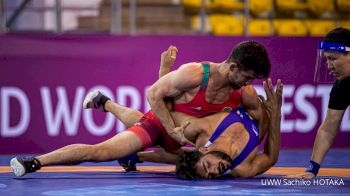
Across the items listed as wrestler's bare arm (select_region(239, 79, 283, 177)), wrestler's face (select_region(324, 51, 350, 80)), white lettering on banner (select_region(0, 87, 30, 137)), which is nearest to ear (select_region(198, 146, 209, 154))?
wrestler's bare arm (select_region(239, 79, 283, 177))

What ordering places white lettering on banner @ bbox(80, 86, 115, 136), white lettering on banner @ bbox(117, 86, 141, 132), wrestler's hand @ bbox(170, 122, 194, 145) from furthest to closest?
white lettering on banner @ bbox(117, 86, 141, 132), white lettering on banner @ bbox(80, 86, 115, 136), wrestler's hand @ bbox(170, 122, 194, 145)

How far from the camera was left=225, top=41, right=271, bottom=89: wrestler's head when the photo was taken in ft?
21.2

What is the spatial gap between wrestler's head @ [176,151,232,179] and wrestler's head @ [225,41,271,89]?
642mm

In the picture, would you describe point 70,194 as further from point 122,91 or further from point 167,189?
point 122,91

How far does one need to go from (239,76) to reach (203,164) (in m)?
0.76

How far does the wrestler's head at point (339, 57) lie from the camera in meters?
6.49

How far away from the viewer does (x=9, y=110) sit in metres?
9.40

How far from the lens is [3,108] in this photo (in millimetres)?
9383

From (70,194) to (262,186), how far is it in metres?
1.46

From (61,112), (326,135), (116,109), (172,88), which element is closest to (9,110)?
(61,112)

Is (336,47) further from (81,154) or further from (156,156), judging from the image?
(81,154)

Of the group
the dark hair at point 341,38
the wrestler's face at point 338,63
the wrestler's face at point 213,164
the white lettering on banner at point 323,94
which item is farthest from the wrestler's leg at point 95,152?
the white lettering on banner at point 323,94

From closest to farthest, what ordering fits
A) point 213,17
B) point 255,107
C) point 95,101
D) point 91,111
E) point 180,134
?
point 180,134
point 255,107
point 95,101
point 91,111
point 213,17

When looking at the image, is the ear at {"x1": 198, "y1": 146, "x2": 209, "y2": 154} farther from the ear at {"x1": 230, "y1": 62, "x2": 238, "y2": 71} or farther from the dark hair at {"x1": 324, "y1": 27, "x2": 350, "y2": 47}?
the dark hair at {"x1": 324, "y1": 27, "x2": 350, "y2": 47}
